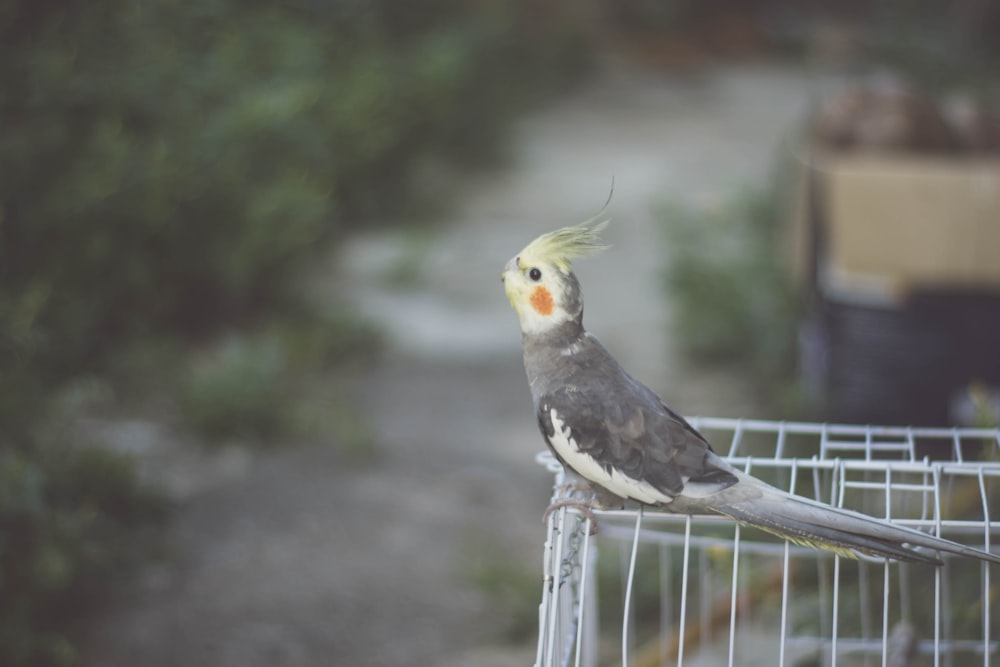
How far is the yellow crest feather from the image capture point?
156 cm

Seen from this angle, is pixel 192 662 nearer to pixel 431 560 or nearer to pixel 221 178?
pixel 431 560

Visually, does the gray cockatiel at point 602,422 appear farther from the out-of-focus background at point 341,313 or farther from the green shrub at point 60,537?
the green shrub at point 60,537

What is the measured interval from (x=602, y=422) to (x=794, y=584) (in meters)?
1.41

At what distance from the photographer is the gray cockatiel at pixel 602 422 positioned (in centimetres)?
156

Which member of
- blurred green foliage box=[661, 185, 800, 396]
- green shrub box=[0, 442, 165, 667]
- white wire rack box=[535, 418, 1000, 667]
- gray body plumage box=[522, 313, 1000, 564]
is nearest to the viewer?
gray body plumage box=[522, 313, 1000, 564]

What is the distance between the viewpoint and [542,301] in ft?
5.27

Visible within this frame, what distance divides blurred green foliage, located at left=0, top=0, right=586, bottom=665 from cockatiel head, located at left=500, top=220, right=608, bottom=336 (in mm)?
1676

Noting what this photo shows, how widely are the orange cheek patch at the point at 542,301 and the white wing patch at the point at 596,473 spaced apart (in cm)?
15

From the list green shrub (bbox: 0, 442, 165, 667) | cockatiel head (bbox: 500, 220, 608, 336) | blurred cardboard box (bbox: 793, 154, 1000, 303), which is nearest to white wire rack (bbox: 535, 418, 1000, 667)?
cockatiel head (bbox: 500, 220, 608, 336)

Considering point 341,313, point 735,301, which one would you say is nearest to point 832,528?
point 735,301

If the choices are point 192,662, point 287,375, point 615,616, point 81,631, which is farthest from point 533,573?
point 287,375

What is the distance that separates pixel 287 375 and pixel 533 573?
1601 millimetres

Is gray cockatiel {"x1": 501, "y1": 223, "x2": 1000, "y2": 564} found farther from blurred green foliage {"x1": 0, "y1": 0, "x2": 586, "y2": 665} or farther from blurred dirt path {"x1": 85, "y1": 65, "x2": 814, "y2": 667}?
blurred green foliage {"x1": 0, "y1": 0, "x2": 586, "y2": 665}

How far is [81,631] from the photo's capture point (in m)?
2.87
